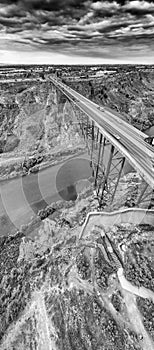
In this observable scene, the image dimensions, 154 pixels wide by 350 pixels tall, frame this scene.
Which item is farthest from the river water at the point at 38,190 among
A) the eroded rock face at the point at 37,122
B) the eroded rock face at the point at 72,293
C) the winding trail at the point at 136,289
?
the winding trail at the point at 136,289

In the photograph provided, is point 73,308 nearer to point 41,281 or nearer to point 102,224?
point 41,281

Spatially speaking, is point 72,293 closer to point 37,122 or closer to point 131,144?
point 131,144

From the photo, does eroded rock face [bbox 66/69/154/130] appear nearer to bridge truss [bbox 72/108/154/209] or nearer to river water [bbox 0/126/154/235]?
bridge truss [bbox 72/108/154/209]

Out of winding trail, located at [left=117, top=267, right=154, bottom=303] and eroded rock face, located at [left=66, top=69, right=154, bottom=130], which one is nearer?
winding trail, located at [left=117, top=267, right=154, bottom=303]

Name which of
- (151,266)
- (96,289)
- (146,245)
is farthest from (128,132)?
(96,289)

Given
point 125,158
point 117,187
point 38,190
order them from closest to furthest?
point 125,158
point 117,187
point 38,190

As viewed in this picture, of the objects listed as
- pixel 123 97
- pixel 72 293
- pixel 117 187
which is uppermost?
pixel 123 97

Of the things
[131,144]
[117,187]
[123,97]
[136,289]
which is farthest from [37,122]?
[136,289]

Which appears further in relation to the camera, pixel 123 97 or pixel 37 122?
pixel 123 97

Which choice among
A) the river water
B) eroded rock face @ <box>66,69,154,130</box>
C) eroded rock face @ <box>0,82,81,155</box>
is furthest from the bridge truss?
eroded rock face @ <box>66,69,154,130</box>

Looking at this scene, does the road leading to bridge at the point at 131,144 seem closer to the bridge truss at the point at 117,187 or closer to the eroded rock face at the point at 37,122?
the bridge truss at the point at 117,187

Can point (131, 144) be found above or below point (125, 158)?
above
